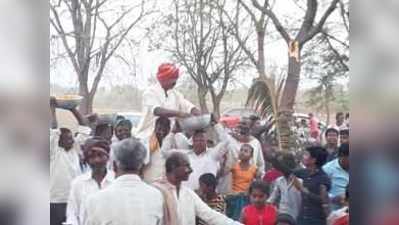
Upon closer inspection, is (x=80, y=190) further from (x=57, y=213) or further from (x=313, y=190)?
(x=313, y=190)

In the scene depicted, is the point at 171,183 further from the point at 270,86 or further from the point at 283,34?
the point at 283,34

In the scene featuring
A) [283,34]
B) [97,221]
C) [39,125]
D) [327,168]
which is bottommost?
[97,221]

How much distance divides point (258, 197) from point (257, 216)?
7 centimetres

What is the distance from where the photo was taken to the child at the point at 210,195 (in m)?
2.53

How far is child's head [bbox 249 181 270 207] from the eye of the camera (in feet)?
8.23

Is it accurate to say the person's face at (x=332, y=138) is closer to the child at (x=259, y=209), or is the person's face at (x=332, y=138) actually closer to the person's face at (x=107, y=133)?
the child at (x=259, y=209)

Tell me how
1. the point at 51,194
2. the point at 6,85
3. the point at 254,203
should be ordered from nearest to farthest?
the point at 6,85, the point at 51,194, the point at 254,203

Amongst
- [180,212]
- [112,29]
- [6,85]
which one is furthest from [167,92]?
[6,85]

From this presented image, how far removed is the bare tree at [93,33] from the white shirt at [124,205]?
324mm

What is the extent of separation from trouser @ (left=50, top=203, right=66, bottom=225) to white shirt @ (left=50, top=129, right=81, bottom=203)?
0.02 m

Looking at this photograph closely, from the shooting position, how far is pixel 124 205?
2.43m

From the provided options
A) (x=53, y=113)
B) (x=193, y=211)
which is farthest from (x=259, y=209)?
(x=53, y=113)

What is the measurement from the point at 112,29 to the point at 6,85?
1.72ft

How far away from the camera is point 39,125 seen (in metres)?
2.15
